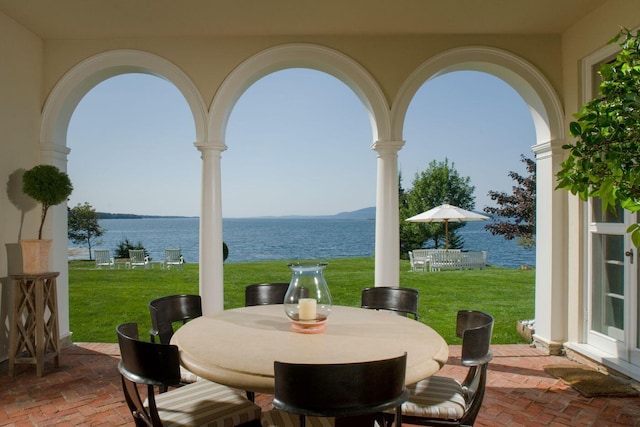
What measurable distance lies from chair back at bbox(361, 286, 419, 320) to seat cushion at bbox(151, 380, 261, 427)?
4.42 ft

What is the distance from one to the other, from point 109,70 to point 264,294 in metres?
2.91

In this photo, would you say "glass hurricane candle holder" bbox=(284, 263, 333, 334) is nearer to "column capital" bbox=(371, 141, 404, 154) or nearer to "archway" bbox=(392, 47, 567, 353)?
"column capital" bbox=(371, 141, 404, 154)

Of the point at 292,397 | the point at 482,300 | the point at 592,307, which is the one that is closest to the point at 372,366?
the point at 292,397

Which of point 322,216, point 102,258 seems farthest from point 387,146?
point 322,216

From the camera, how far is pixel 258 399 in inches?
132

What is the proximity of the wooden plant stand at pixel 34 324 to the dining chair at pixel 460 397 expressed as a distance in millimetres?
3179

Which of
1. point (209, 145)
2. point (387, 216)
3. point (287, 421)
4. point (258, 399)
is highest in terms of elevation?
point (209, 145)

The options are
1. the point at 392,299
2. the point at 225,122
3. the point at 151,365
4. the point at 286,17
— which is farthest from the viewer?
the point at 225,122

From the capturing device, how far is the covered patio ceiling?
383 cm

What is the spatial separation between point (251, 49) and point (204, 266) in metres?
2.21

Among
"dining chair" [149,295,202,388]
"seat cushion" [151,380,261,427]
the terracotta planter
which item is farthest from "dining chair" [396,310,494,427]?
the terracotta planter

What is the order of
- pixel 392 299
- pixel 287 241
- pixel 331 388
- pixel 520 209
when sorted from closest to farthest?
pixel 331 388 < pixel 392 299 < pixel 520 209 < pixel 287 241

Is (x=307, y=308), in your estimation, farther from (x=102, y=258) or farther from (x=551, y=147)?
(x=102, y=258)

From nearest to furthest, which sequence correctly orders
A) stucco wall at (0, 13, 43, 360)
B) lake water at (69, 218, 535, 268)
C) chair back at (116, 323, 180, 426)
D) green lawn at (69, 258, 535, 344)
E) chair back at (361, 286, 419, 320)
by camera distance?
chair back at (116, 323, 180, 426), chair back at (361, 286, 419, 320), stucco wall at (0, 13, 43, 360), green lawn at (69, 258, 535, 344), lake water at (69, 218, 535, 268)
